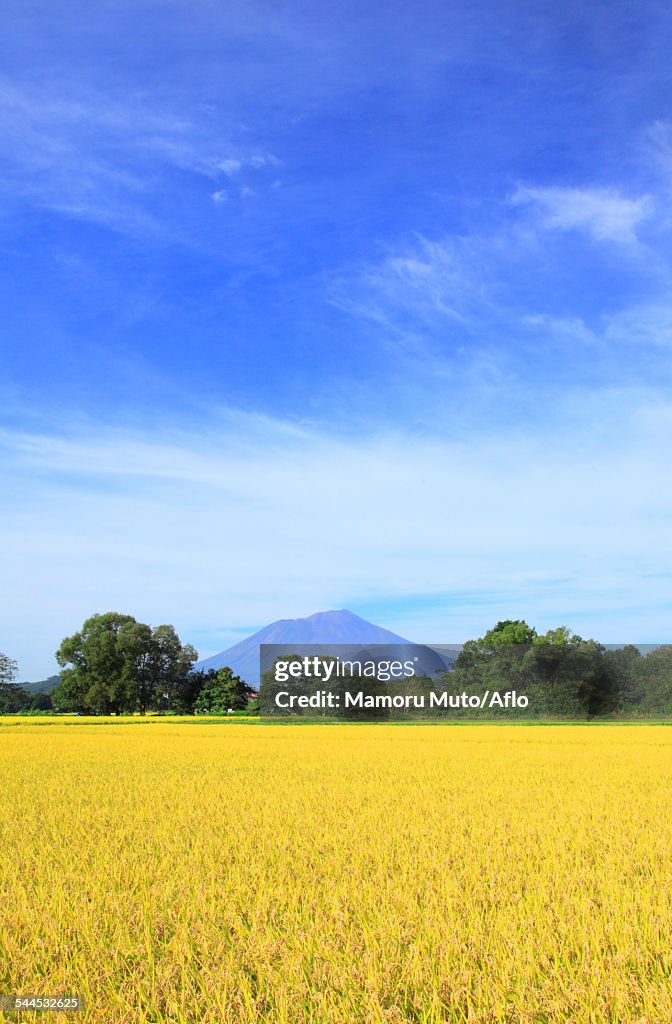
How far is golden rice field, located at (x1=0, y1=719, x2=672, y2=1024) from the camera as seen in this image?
15.3 ft

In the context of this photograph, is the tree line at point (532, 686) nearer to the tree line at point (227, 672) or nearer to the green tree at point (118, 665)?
the tree line at point (227, 672)

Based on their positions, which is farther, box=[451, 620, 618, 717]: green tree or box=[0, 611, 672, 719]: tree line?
box=[0, 611, 672, 719]: tree line

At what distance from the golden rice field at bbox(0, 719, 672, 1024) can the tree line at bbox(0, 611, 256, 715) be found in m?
79.0

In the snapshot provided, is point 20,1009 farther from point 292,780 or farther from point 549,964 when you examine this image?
point 292,780

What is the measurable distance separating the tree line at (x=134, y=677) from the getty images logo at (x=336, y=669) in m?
11.5

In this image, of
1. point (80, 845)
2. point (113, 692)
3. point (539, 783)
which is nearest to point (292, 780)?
point (539, 783)

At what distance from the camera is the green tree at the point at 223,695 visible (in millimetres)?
91625

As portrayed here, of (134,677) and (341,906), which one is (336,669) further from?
(341,906)

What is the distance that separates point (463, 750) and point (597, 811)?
55.2 ft

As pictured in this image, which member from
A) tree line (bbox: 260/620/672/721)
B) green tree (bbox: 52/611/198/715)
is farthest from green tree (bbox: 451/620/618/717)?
green tree (bbox: 52/611/198/715)

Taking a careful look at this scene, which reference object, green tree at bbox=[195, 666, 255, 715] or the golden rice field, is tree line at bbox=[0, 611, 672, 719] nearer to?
green tree at bbox=[195, 666, 255, 715]

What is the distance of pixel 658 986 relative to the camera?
4.91 metres

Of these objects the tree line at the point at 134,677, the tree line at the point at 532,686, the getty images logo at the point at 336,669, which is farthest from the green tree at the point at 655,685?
the tree line at the point at 134,677

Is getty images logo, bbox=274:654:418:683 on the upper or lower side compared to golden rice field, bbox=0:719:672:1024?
upper
